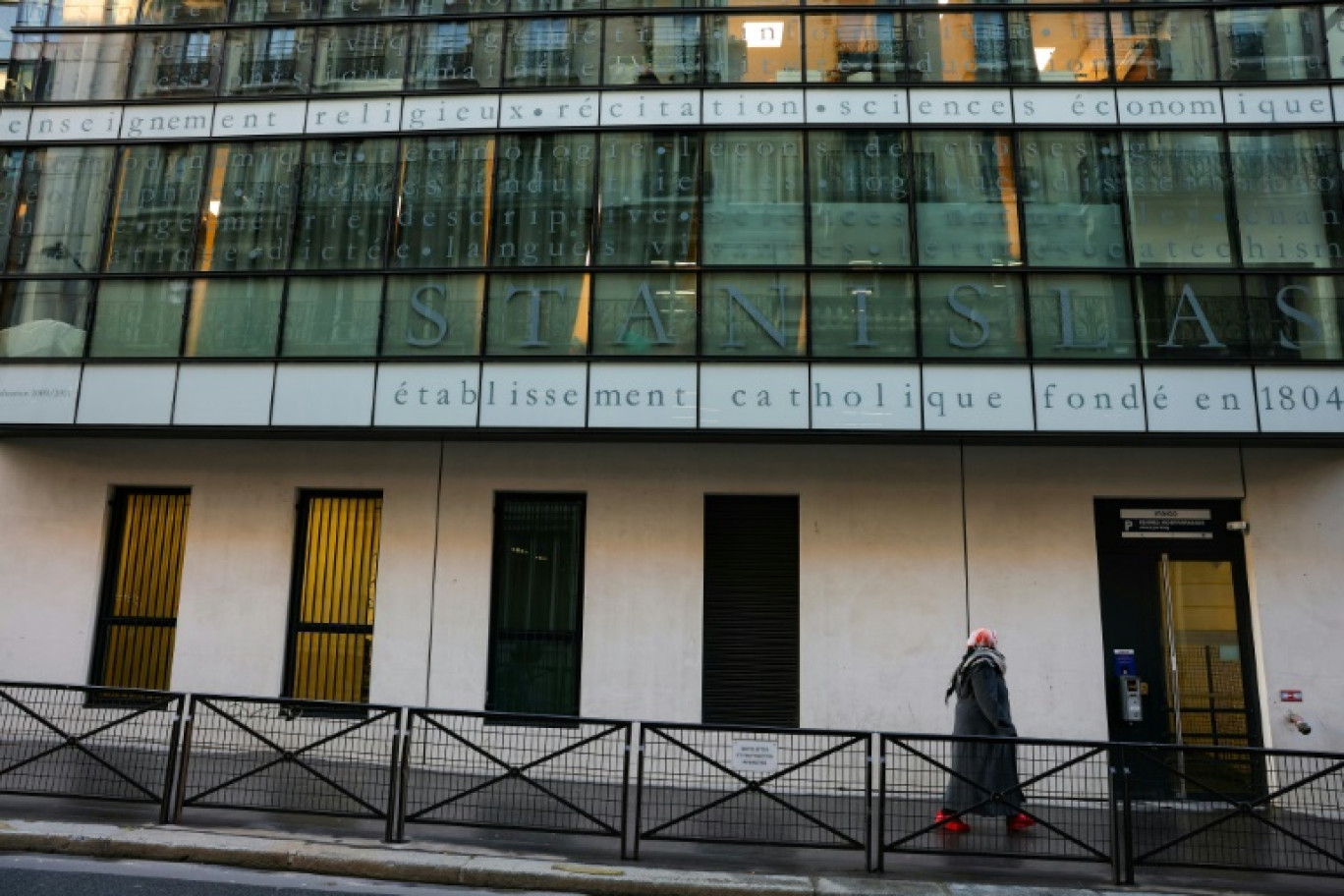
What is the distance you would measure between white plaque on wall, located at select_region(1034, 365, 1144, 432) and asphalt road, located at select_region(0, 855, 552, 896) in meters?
7.17

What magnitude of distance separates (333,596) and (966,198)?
923 cm

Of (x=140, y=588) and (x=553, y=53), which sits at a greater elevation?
(x=553, y=53)

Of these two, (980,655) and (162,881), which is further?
(980,655)

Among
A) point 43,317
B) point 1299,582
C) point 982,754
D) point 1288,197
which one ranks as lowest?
point 982,754

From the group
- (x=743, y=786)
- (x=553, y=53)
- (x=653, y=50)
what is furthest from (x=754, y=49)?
(x=743, y=786)

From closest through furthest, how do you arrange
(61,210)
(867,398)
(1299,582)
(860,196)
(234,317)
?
(867,398) < (1299,582) < (860,196) < (234,317) < (61,210)

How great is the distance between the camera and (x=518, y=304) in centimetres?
1088

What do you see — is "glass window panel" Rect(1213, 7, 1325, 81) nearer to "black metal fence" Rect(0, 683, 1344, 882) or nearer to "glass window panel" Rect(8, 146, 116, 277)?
"black metal fence" Rect(0, 683, 1344, 882)

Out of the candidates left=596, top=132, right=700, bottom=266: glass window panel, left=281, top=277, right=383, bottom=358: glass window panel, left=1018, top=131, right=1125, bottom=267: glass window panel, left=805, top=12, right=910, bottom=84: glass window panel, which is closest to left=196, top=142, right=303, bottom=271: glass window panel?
left=281, top=277, right=383, bottom=358: glass window panel

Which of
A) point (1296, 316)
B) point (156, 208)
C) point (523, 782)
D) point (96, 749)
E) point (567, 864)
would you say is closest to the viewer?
point (567, 864)

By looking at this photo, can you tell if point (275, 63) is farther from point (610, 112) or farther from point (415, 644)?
point (415, 644)

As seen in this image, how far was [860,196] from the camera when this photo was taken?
10.9m

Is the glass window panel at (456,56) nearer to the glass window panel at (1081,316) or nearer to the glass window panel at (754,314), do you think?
the glass window panel at (754,314)

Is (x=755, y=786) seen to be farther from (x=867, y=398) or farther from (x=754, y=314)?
(x=754, y=314)
